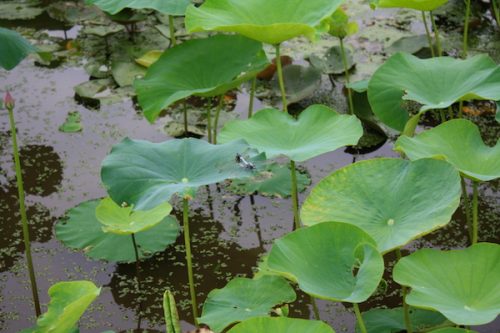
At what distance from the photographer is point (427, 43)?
10.6 ft

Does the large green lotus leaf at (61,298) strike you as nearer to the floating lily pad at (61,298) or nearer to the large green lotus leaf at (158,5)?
the floating lily pad at (61,298)

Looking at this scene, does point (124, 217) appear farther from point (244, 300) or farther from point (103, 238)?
point (244, 300)

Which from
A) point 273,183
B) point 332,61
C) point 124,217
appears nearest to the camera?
point 124,217

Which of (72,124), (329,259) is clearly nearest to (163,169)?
(329,259)

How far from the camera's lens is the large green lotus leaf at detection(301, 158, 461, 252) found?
175 centimetres

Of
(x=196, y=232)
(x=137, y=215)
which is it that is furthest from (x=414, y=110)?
(x=137, y=215)

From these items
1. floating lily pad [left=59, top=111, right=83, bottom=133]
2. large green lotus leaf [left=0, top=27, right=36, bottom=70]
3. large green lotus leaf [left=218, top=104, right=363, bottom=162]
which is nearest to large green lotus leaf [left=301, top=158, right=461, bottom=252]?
large green lotus leaf [left=218, top=104, right=363, bottom=162]

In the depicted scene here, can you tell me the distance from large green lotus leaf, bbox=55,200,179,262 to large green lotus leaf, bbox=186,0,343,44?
564 mm

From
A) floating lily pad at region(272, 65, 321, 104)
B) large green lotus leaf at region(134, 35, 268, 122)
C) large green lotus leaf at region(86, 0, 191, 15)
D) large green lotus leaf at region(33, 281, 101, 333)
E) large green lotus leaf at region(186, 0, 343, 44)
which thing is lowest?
floating lily pad at region(272, 65, 321, 104)

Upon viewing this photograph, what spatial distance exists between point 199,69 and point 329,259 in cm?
92

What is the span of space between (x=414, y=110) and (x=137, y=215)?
126cm

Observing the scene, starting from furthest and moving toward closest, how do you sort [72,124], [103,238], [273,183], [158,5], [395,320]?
[72,124] → [273,183] → [158,5] → [103,238] → [395,320]

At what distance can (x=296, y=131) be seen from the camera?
A: 6.86ft

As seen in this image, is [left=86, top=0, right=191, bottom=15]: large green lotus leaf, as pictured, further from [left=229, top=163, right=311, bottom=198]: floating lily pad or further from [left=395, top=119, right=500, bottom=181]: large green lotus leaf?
[left=395, top=119, right=500, bottom=181]: large green lotus leaf
